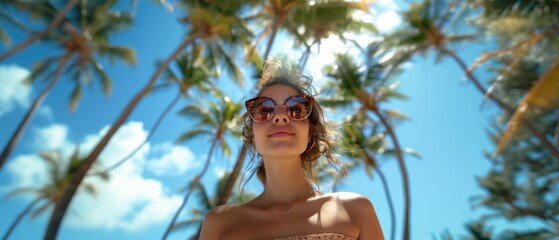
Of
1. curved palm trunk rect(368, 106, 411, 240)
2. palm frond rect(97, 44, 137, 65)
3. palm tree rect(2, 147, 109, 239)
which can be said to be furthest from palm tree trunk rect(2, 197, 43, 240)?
curved palm trunk rect(368, 106, 411, 240)

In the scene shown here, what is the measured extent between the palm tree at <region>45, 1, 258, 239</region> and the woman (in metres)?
10.4

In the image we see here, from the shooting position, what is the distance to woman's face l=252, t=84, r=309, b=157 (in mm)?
1828

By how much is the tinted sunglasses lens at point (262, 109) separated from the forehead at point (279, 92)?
0.05 metres

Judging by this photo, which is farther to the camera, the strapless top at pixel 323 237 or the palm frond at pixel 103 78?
the palm frond at pixel 103 78

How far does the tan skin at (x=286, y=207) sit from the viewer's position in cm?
169

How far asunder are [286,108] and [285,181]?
35cm

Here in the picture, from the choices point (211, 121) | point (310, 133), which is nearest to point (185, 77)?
point (211, 121)

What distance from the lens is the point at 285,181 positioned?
1.94m

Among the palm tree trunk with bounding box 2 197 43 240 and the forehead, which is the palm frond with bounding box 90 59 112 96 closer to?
the palm tree trunk with bounding box 2 197 43 240

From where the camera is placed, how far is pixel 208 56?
55.0 ft

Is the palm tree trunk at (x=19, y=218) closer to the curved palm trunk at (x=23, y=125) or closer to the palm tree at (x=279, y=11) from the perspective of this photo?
the curved palm trunk at (x=23, y=125)

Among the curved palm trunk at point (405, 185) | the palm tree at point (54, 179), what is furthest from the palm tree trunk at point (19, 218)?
the curved palm trunk at point (405, 185)

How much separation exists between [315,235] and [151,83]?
12.9 meters

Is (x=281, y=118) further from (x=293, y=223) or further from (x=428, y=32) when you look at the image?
(x=428, y=32)
